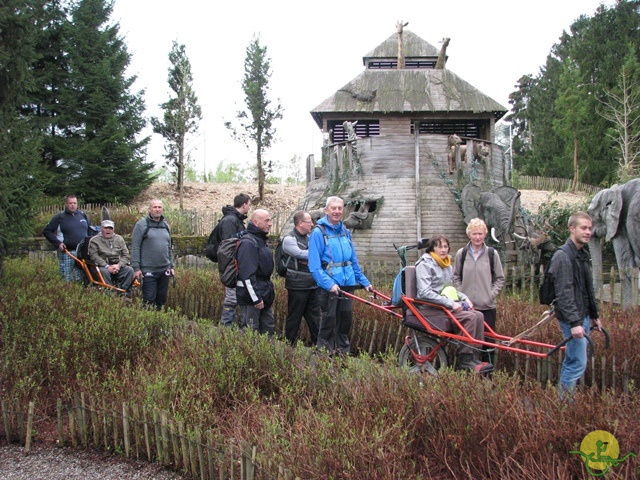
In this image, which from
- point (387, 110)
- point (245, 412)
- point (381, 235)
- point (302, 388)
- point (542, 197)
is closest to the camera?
point (245, 412)

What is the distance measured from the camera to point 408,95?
2341 centimetres

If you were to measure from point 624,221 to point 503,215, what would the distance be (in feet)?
16.4

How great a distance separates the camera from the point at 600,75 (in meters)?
40.7

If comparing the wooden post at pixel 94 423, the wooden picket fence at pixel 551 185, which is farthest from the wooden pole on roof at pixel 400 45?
the wooden post at pixel 94 423

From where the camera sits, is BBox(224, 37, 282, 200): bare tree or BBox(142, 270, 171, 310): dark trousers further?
BBox(224, 37, 282, 200): bare tree

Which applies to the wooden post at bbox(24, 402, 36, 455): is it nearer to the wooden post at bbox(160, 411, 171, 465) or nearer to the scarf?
the wooden post at bbox(160, 411, 171, 465)

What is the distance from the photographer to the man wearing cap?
30.3 ft

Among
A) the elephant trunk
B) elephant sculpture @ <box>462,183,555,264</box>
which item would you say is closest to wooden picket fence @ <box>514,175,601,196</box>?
elephant sculpture @ <box>462,183,555,264</box>

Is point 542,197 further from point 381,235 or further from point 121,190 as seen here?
point 121,190

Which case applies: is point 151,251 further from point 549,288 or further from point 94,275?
point 549,288

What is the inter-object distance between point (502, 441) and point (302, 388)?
1683 mm

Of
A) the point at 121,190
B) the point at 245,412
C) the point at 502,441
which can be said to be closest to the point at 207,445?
the point at 245,412

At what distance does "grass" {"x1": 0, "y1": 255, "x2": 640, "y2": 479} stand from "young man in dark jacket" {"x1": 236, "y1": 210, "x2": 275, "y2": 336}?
0.63 metres

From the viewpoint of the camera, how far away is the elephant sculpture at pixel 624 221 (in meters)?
9.12
